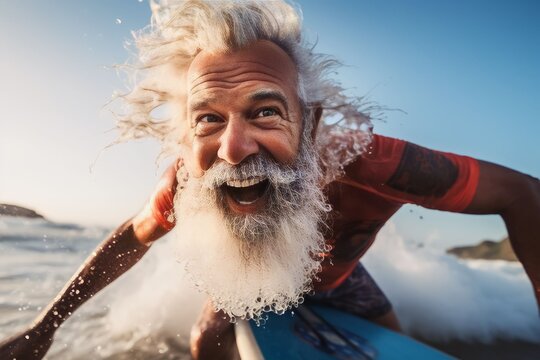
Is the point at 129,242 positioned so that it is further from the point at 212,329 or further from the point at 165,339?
the point at 165,339

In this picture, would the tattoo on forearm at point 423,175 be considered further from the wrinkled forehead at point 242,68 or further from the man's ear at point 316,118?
the wrinkled forehead at point 242,68

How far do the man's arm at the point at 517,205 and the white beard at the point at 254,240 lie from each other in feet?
1.80

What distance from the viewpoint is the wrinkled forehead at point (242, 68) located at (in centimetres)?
123

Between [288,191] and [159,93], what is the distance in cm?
78

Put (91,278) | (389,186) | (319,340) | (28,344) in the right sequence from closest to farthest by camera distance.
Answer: (389,186)
(28,344)
(91,278)
(319,340)

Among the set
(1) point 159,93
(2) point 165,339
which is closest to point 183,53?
(1) point 159,93

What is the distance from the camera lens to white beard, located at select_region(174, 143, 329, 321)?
1.21 metres

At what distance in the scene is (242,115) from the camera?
1.18 meters

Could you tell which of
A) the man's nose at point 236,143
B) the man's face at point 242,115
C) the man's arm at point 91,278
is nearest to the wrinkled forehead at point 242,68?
the man's face at point 242,115

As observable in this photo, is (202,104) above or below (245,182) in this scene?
above

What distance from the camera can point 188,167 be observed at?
1.42 meters

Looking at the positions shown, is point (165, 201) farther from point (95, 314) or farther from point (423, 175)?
point (95, 314)

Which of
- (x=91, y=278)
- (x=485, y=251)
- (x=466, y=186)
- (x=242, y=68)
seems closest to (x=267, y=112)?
(x=242, y=68)

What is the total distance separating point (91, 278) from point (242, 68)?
107 centimetres
